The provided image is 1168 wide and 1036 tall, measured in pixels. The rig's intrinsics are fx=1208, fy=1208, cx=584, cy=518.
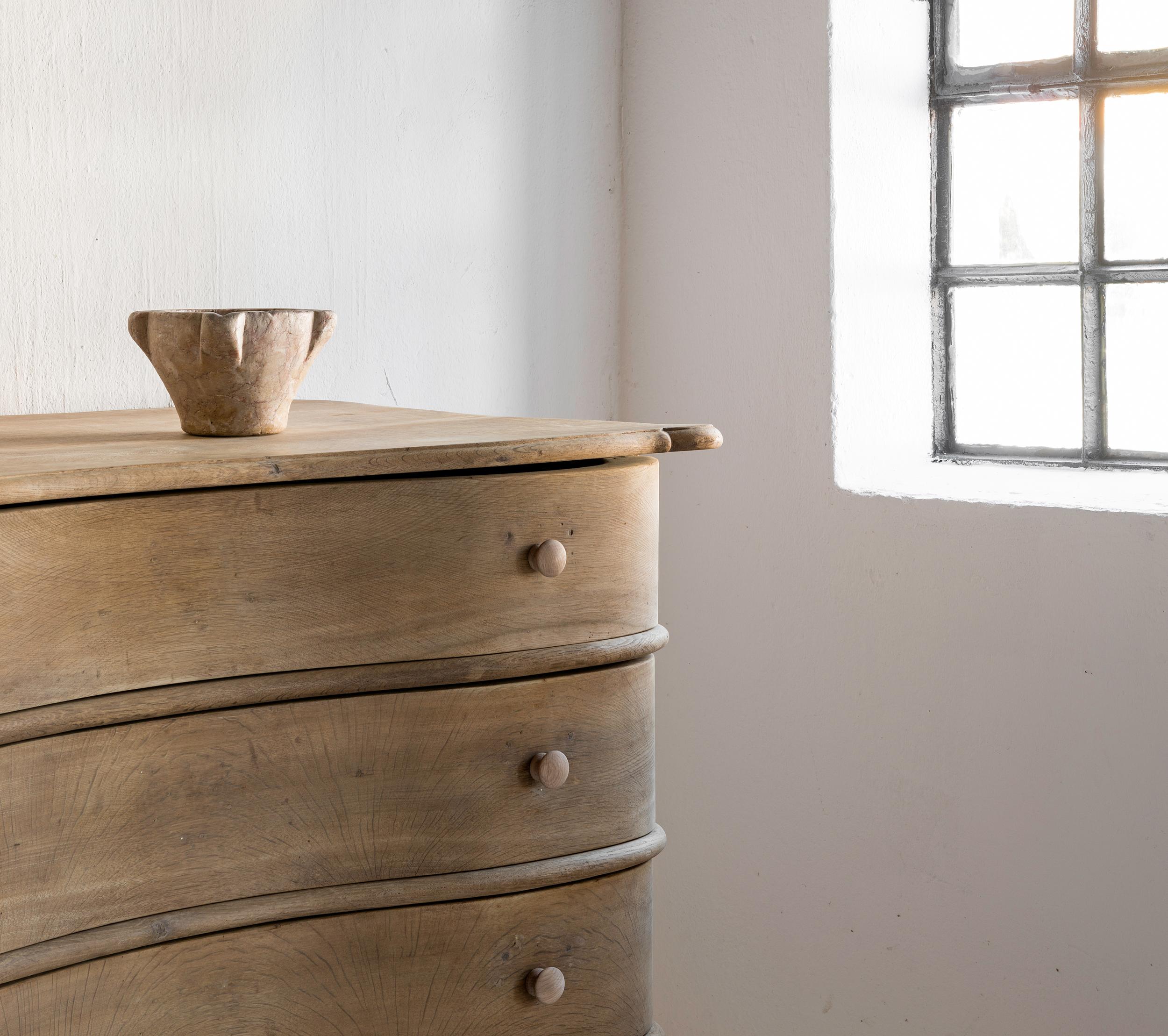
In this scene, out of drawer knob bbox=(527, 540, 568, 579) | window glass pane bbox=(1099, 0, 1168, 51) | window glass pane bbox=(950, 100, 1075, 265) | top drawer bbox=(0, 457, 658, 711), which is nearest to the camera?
top drawer bbox=(0, 457, 658, 711)

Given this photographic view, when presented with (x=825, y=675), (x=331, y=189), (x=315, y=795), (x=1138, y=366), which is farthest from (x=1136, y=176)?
(x=315, y=795)

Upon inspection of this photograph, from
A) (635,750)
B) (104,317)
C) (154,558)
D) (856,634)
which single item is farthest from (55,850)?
(856,634)

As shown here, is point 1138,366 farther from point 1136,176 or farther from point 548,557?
point 548,557

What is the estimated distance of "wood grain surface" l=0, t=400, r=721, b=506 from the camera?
0.88 m

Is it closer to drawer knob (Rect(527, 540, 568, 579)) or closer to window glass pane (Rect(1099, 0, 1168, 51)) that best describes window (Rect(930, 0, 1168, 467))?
window glass pane (Rect(1099, 0, 1168, 51))

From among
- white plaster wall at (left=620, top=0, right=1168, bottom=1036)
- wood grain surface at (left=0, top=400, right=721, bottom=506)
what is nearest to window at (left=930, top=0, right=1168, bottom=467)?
white plaster wall at (left=620, top=0, right=1168, bottom=1036)

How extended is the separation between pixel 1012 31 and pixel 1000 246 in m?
0.34

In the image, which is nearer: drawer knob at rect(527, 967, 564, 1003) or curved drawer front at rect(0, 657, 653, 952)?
curved drawer front at rect(0, 657, 653, 952)

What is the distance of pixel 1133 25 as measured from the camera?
1.85 m

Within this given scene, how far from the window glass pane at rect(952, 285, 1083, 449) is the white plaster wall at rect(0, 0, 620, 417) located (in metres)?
0.60

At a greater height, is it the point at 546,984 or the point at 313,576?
the point at 313,576

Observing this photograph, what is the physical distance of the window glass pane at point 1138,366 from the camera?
73.2 inches

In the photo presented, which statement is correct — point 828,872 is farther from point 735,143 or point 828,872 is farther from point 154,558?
point 154,558

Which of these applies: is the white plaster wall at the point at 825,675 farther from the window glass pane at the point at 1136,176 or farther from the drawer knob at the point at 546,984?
the drawer knob at the point at 546,984
